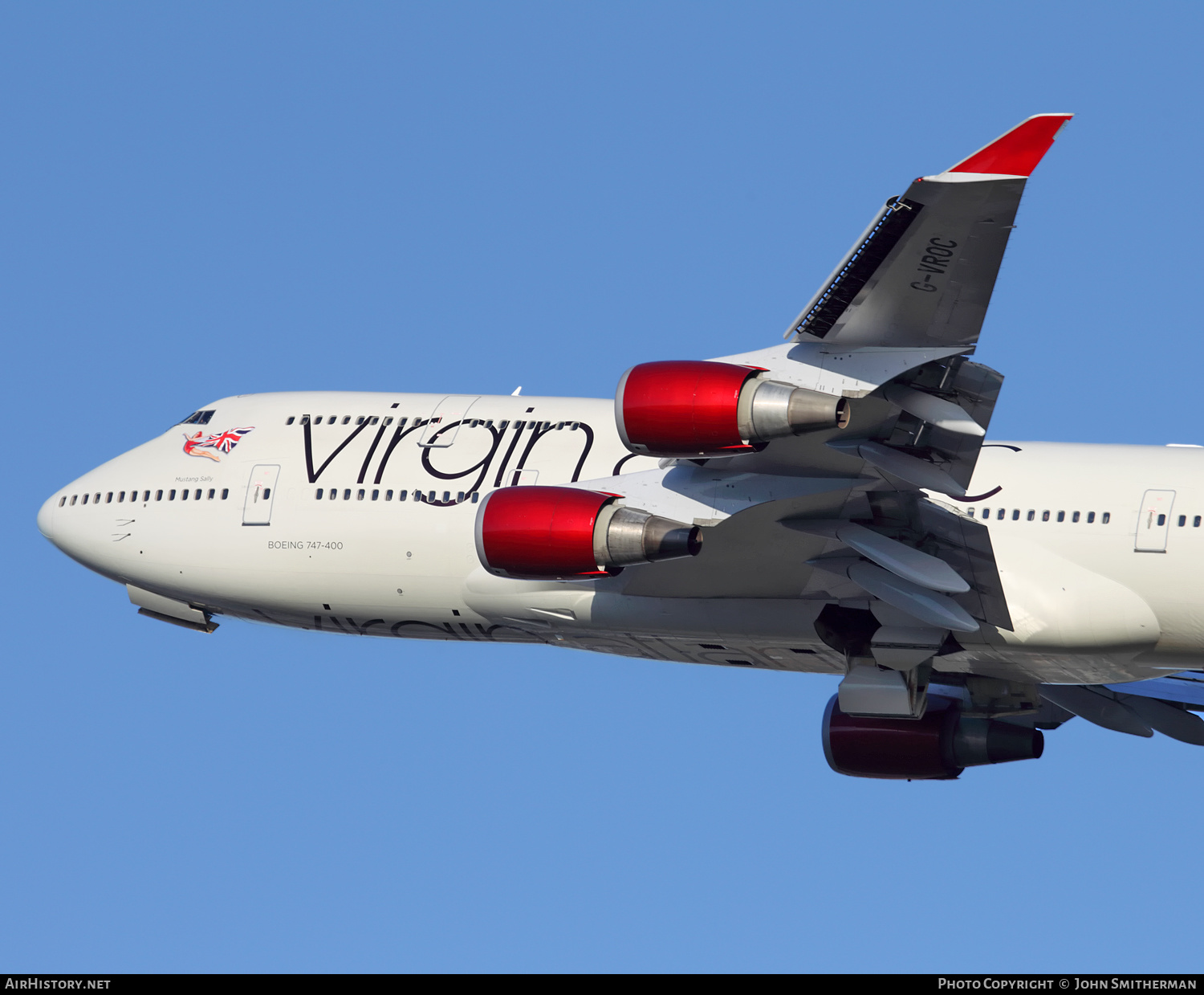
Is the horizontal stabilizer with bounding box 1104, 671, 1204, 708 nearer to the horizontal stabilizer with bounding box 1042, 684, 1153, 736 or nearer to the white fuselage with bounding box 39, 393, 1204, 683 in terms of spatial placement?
the horizontal stabilizer with bounding box 1042, 684, 1153, 736

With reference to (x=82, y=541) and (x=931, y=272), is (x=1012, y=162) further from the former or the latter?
(x=82, y=541)

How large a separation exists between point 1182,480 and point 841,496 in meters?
5.17

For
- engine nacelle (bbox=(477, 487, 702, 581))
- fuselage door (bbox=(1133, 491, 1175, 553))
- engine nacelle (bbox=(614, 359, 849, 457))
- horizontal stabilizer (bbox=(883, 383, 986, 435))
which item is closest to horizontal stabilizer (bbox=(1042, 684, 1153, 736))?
fuselage door (bbox=(1133, 491, 1175, 553))

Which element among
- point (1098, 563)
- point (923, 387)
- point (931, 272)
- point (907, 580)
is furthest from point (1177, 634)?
point (931, 272)

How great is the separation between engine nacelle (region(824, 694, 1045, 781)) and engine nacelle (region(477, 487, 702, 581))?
26.4ft

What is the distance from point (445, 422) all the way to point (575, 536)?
6057mm

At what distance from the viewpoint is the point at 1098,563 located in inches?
1002

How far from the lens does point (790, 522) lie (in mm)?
24812

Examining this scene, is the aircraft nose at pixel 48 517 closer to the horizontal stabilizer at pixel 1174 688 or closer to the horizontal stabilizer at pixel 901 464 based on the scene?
the horizontal stabilizer at pixel 901 464

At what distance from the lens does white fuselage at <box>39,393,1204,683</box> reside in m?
25.5

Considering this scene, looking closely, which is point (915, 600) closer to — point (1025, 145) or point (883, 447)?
point (883, 447)

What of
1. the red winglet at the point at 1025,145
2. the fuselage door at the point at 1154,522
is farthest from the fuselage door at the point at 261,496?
the red winglet at the point at 1025,145

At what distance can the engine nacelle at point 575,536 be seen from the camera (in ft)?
77.3
